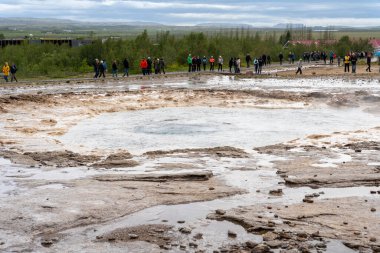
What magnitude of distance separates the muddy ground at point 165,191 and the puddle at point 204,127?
2.38 feet

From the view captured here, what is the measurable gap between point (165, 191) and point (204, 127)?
847 cm

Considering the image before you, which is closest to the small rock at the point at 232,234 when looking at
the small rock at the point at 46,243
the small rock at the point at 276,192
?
the small rock at the point at 276,192

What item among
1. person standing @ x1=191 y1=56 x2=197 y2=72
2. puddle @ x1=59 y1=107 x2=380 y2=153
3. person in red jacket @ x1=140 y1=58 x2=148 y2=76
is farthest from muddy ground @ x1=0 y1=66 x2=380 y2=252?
person standing @ x1=191 y1=56 x2=197 y2=72

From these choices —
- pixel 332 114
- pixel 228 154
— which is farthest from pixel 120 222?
pixel 332 114

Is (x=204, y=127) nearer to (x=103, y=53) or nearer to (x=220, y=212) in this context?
(x=220, y=212)

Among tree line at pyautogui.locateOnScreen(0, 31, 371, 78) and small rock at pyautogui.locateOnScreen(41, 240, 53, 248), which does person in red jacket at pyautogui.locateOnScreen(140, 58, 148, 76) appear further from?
small rock at pyautogui.locateOnScreen(41, 240, 53, 248)

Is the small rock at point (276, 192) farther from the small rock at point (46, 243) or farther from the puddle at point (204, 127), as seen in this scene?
the puddle at point (204, 127)

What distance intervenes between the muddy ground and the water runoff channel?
115mm

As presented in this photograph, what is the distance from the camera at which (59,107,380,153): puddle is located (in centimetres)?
1744

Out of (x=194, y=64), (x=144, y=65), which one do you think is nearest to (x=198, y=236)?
(x=144, y=65)

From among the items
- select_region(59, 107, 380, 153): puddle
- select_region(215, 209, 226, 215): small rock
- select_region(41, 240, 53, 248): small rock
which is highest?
select_region(59, 107, 380, 153): puddle

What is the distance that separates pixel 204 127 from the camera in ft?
66.8

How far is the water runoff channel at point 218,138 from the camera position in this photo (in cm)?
1028

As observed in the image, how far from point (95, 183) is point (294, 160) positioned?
4.77m
